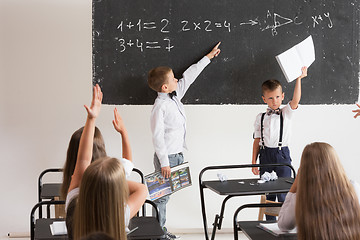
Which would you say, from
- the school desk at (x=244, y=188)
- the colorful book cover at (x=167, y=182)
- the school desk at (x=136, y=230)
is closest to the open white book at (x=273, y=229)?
the school desk at (x=136, y=230)

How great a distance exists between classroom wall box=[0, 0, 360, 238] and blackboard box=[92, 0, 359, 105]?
2.09ft

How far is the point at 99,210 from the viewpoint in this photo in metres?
1.82

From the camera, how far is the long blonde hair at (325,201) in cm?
202

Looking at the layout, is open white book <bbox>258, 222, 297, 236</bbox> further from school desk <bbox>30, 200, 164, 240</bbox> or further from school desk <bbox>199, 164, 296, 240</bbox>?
school desk <bbox>199, 164, 296, 240</bbox>

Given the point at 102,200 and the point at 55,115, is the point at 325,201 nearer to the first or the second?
the point at 102,200

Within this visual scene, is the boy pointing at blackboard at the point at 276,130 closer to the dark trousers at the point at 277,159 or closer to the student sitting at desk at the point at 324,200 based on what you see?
the dark trousers at the point at 277,159

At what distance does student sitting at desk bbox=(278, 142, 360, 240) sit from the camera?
6.64 ft

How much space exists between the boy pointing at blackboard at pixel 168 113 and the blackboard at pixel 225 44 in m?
A: 0.08

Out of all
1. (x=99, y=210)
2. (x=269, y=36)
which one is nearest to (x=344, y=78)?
(x=269, y=36)

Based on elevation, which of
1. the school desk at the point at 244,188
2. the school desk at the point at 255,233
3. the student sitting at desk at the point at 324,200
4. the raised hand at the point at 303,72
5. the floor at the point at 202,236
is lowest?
the floor at the point at 202,236

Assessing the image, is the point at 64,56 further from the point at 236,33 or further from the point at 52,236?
the point at 52,236

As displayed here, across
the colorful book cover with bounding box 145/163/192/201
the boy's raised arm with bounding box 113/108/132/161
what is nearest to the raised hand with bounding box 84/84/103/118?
the boy's raised arm with bounding box 113/108/132/161

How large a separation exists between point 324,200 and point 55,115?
3.26 meters

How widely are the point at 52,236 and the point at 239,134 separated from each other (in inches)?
113
